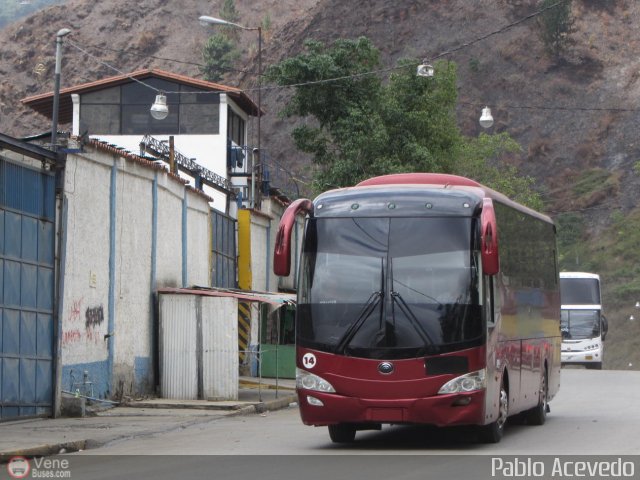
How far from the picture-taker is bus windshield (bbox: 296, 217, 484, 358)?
14305mm

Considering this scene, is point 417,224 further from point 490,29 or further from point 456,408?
point 490,29

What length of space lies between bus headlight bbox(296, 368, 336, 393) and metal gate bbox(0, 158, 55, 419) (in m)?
6.00

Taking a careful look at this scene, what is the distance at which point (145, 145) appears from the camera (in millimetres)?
34469

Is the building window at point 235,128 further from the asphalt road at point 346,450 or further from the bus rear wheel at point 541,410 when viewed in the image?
the bus rear wheel at point 541,410

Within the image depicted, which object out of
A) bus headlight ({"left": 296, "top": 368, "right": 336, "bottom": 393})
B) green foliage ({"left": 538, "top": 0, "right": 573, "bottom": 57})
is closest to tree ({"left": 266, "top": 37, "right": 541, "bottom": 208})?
bus headlight ({"left": 296, "top": 368, "right": 336, "bottom": 393})

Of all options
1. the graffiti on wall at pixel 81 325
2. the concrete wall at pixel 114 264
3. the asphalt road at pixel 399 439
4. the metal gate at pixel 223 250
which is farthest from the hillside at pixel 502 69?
the graffiti on wall at pixel 81 325

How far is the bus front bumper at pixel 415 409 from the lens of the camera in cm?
1415

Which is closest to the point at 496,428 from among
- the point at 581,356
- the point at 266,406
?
the point at 266,406

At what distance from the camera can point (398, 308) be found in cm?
1438

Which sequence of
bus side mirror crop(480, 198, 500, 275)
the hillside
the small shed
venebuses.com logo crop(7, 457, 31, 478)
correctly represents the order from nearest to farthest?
venebuses.com logo crop(7, 457, 31, 478), bus side mirror crop(480, 198, 500, 275), the small shed, the hillside

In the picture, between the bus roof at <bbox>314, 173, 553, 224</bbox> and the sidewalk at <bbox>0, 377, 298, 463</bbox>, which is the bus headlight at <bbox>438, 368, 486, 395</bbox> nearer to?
the bus roof at <bbox>314, 173, 553, 224</bbox>

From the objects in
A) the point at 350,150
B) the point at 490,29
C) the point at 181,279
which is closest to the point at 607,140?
the point at 490,29

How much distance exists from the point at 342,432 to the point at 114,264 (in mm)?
8802

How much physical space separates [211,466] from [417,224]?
13.2 feet
